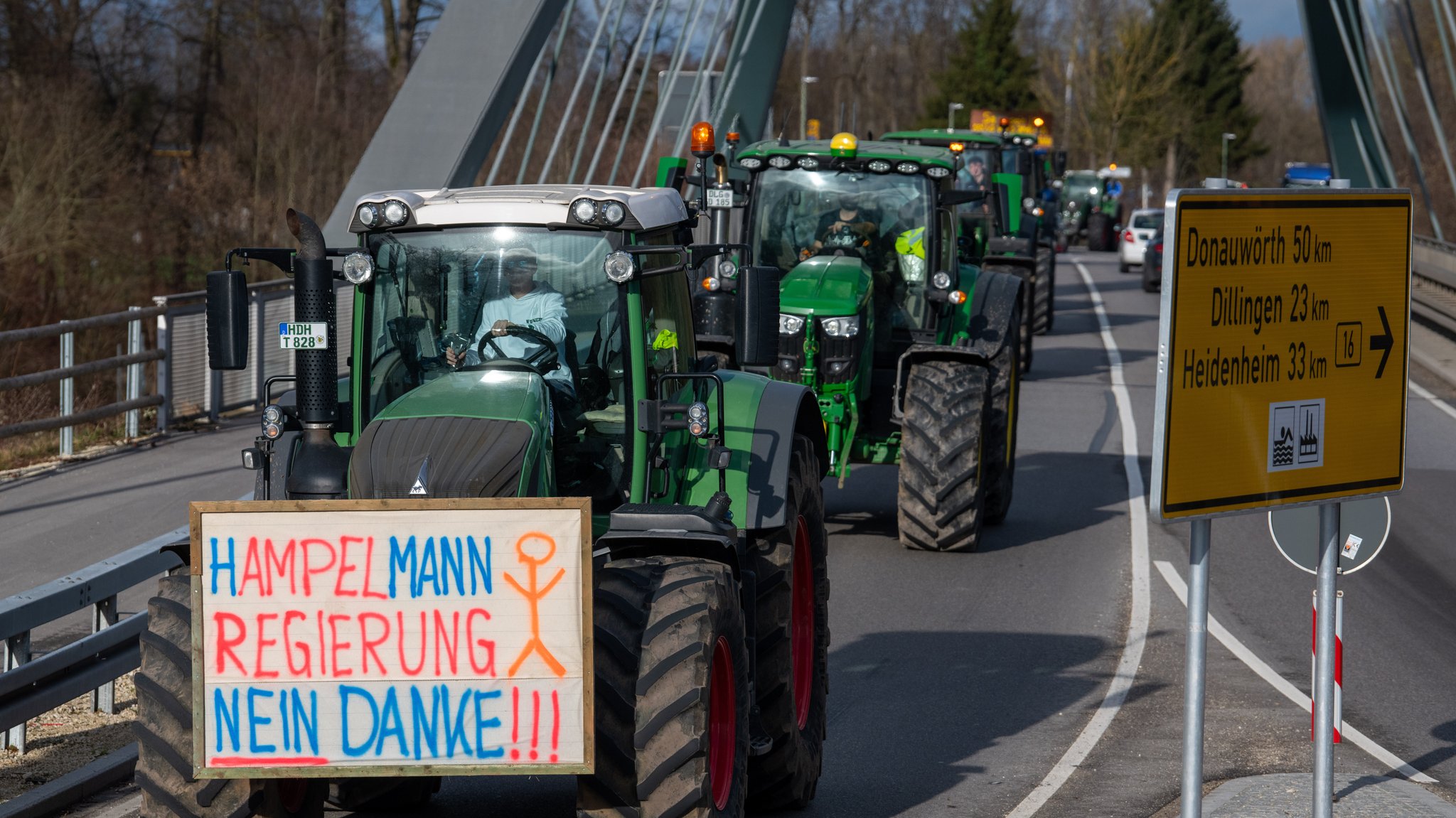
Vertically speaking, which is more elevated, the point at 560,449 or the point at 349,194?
the point at 349,194

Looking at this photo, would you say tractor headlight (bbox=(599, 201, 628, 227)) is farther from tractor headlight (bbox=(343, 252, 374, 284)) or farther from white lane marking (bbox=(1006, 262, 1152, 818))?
white lane marking (bbox=(1006, 262, 1152, 818))

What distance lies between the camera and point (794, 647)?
23.6ft

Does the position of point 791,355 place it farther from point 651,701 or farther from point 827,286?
point 651,701

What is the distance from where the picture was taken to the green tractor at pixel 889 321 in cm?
1193

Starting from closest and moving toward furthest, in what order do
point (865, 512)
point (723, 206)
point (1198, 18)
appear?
point (723, 206) → point (865, 512) → point (1198, 18)

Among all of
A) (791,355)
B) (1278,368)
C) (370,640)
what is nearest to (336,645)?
(370,640)

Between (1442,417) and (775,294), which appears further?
(1442,417)

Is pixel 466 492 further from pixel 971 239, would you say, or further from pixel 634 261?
pixel 971 239

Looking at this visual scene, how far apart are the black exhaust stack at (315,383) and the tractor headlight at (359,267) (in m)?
0.07

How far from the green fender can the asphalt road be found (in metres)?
1.23

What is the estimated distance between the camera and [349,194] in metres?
17.8

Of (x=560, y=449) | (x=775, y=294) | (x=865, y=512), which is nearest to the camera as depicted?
(x=560, y=449)

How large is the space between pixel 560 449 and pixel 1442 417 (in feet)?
54.8

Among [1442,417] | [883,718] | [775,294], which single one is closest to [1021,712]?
Answer: [883,718]
